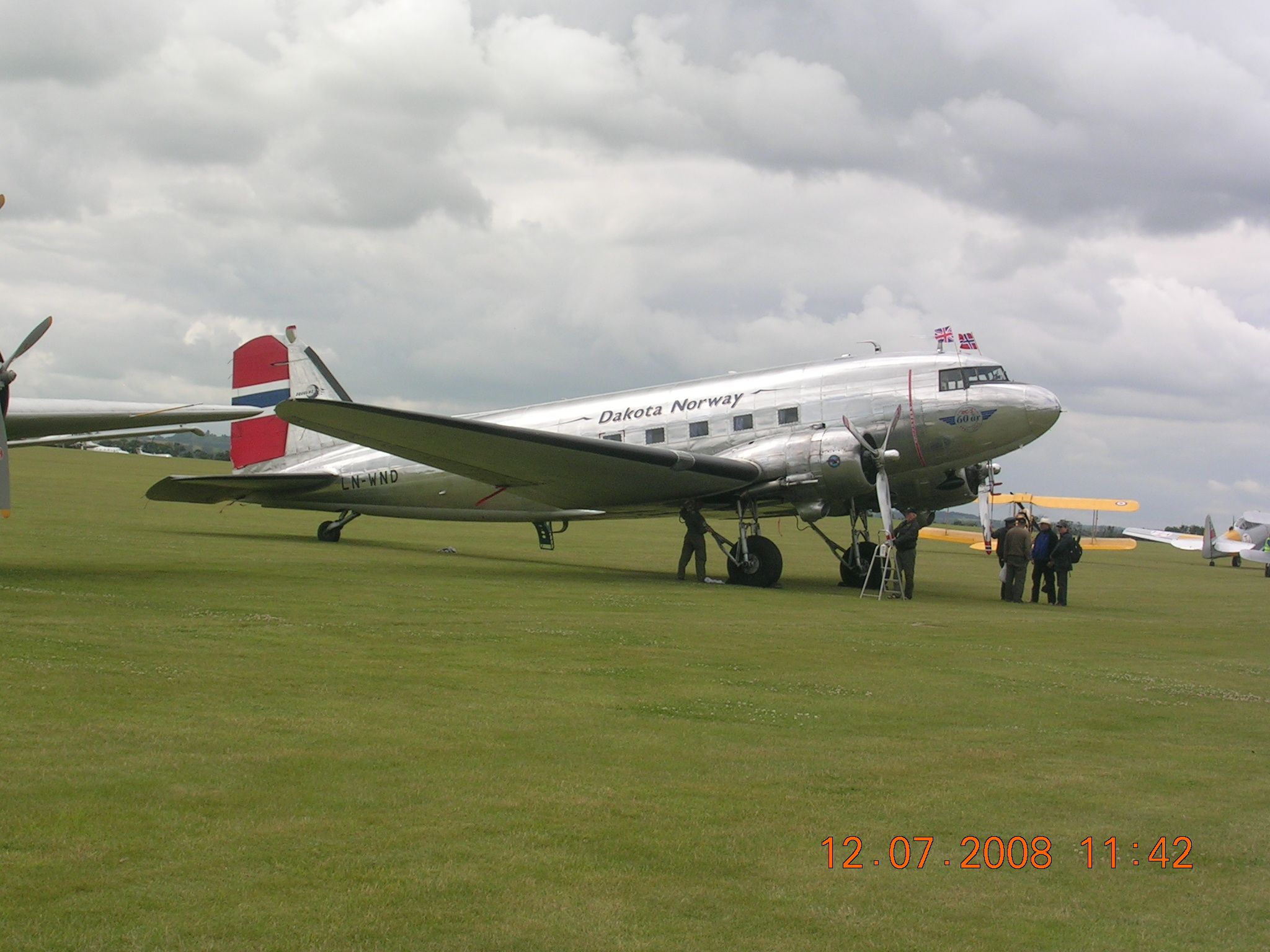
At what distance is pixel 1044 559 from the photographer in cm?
1977

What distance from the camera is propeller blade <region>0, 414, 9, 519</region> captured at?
13.0m

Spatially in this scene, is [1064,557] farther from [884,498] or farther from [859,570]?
[859,570]

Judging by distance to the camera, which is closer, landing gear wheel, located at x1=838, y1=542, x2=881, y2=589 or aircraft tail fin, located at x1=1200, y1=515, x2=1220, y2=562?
landing gear wheel, located at x1=838, y1=542, x2=881, y2=589

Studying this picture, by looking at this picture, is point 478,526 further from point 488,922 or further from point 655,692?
point 488,922

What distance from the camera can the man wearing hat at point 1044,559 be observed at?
779 inches

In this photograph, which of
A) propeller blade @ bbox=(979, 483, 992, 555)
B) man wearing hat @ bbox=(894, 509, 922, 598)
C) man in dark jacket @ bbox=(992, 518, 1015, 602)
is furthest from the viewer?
propeller blade @ bbox=(979, 483, 992, 555)

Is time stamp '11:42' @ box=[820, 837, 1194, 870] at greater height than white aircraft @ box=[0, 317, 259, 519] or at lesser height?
lesser

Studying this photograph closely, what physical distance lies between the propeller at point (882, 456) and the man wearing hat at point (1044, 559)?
3190 mm

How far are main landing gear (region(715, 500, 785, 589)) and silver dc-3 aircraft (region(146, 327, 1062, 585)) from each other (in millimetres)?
30

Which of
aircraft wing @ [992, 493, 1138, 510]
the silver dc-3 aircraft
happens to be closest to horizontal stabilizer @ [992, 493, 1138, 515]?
aircraft wing @ [992, 493, 1138, 510]

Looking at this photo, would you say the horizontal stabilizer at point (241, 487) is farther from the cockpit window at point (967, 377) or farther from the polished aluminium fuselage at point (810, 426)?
the cockpit window at point (967, 377)

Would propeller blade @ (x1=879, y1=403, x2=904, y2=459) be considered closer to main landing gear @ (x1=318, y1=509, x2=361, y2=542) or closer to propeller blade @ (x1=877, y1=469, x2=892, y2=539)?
propeller blade @ (x1=877, y1=469, x2=892, y2=539)

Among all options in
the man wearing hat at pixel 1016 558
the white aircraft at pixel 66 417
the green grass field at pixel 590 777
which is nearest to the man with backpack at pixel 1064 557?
the man wearing hat at pixel 1016 558

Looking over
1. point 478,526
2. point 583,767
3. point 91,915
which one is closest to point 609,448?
point 583,767
